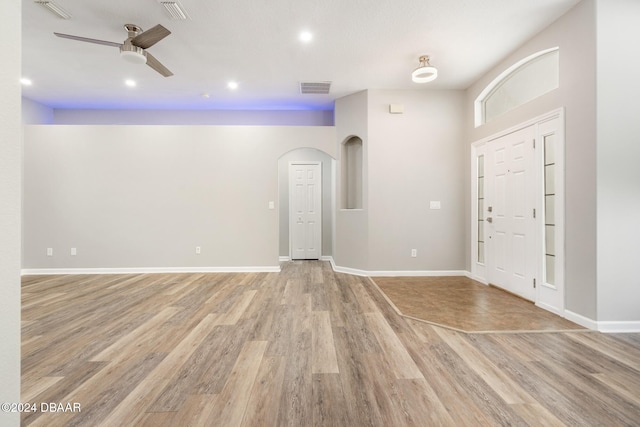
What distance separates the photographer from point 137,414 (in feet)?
5.24

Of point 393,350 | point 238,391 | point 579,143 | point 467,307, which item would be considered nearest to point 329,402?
point 238,391

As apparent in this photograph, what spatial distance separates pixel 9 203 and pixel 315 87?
4468 mm

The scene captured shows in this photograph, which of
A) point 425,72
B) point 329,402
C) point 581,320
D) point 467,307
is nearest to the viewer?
point 329,402

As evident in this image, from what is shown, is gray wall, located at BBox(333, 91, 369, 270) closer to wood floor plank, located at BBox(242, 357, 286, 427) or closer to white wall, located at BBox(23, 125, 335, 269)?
white wall, located at BBox(23, 125, 335, 269)

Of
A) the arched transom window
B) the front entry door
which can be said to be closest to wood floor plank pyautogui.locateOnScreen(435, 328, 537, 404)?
the front entry door

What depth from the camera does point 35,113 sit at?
540cm

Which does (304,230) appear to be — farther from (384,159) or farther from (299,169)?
(384,159)

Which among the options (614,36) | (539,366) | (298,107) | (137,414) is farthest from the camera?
(298,107)

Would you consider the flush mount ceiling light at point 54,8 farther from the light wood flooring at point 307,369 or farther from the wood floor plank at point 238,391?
the wood floor plank at point 238,391

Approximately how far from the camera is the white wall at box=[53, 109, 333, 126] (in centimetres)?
583

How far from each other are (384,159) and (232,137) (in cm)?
273

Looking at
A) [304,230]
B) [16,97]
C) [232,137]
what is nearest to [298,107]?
[232,137]

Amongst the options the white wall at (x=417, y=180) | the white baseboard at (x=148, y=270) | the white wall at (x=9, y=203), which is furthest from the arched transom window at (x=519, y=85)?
the white baseboard at (x=148, y=270)

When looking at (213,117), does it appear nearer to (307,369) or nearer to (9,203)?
(307,369)
